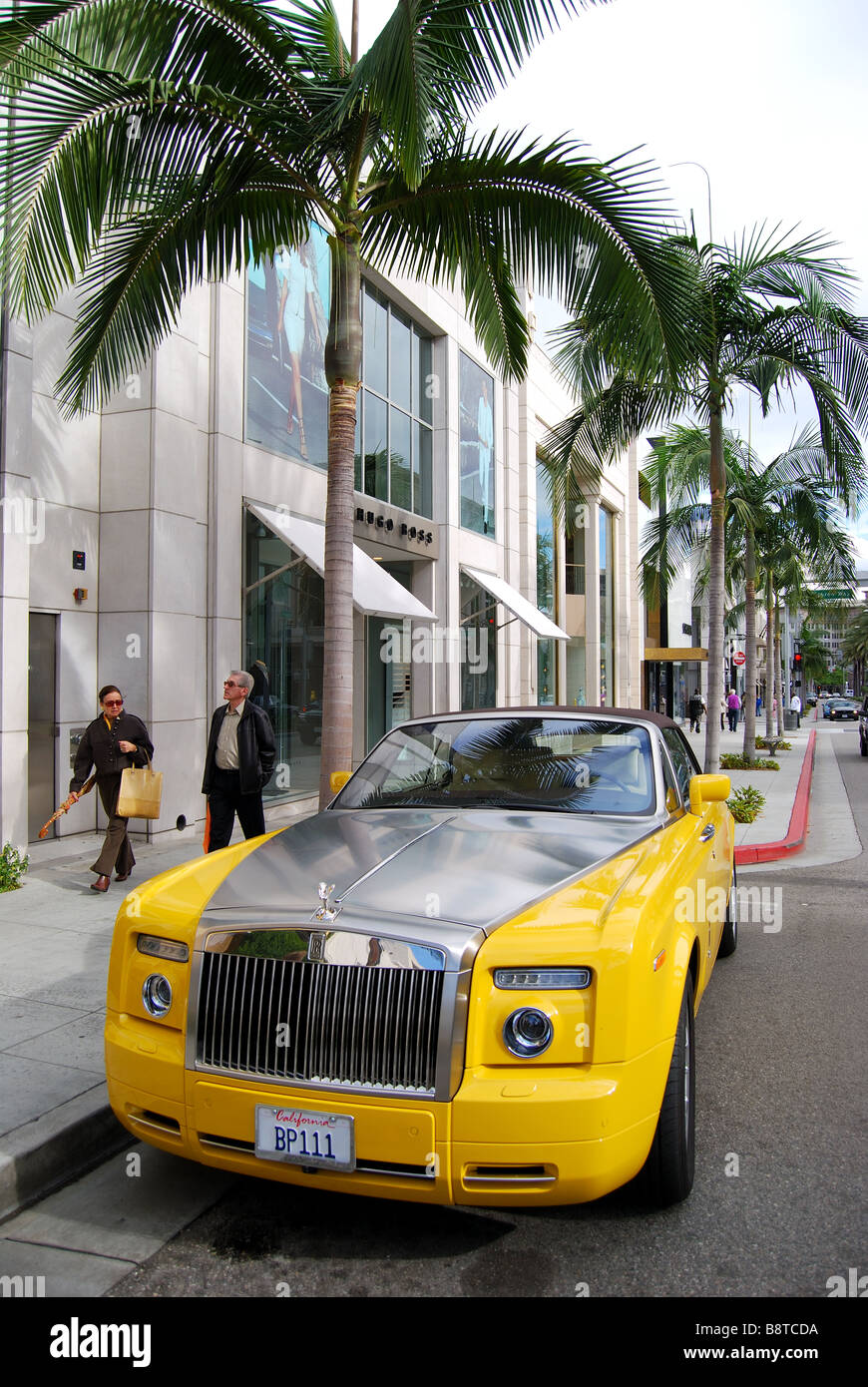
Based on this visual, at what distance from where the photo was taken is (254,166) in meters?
7.07

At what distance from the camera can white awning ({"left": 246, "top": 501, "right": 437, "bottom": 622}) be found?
37.7 ft

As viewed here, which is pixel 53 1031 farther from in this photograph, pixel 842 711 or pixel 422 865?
pixel 842 711

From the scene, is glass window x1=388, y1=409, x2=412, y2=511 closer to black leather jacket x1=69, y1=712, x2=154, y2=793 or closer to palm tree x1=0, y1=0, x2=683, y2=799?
palm tree x1=0, y1=0, x2=683, y2=799

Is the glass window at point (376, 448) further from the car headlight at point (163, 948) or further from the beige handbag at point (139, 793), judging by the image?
the car headlight at point (163, 948)

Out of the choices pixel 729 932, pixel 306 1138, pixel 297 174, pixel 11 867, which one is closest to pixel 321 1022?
pixel 306 1138

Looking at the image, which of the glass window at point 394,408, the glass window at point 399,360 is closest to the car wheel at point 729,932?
the glass window at point 394,408

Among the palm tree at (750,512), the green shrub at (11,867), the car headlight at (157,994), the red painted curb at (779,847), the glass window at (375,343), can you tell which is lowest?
the red painted curb at (779,847)

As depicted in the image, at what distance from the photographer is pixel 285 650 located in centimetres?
1267

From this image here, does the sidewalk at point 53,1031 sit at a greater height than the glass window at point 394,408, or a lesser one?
lesser

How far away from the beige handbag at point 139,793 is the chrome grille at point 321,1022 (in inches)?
195

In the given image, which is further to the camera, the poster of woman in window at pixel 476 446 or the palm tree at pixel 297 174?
the poster of woman in window at pixel 476 446

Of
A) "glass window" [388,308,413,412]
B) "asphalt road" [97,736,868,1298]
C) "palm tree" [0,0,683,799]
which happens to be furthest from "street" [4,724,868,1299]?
"glass window" [388,308,413,412]

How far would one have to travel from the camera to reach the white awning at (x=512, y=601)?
19.4 m

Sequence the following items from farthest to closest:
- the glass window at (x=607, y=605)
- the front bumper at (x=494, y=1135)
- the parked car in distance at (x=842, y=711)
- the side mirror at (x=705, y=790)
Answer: the parked car in distance at (x=842, y=711)
the glass window at (x=607, y=605)
the side mirror at (x=705, y=790)
the front bumper at (x=494, y=1135)
